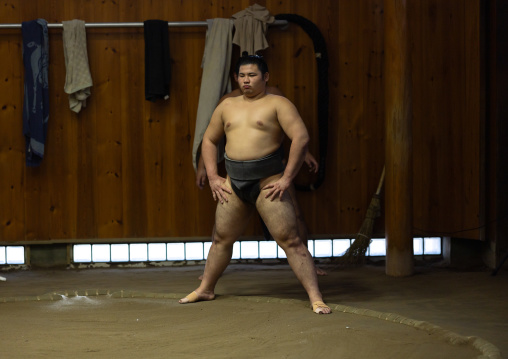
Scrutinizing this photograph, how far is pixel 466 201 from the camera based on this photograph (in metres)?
Result: 4.74

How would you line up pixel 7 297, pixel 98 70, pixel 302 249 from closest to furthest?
1. pixel 302 249
2. pixel 7 297
3. pixel 98 70

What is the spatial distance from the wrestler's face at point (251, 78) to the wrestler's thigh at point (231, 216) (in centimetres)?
43

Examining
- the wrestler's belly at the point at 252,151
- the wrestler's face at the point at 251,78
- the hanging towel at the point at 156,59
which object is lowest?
the wrestler's belly at the point at 252,151

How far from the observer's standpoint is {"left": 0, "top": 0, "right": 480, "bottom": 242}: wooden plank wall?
4711mm

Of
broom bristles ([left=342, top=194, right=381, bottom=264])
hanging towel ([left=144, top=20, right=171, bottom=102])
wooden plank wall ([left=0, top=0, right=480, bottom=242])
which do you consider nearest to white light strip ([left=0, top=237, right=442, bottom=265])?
wooden plank wall ([left=0, top=0, right=480, bottom=242])

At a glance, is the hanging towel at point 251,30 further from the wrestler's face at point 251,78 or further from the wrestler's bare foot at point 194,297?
the wrestler's bare foot at point 194,297

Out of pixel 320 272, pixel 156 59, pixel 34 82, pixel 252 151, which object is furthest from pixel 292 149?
pixel 34 82

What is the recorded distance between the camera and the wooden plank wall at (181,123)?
471 centimetres

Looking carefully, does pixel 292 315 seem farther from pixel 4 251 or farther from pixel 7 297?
pixel 4 251

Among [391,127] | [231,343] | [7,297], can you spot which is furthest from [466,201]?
[7,297]

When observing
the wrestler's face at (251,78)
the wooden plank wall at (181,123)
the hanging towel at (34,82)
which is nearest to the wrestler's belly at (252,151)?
the wrestler's face at (251,78)

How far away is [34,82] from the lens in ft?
15.0

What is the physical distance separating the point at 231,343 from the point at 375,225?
213 cm

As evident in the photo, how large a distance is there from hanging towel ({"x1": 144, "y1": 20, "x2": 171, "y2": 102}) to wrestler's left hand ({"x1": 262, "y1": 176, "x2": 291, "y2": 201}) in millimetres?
1389
